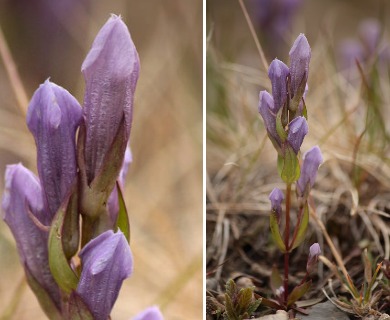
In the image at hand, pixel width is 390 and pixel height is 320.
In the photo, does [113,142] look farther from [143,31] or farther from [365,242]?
[143,31]

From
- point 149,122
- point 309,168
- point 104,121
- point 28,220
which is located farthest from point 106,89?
point 149,122

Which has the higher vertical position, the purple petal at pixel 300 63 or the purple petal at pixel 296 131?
the purple petal at pixel 300 63

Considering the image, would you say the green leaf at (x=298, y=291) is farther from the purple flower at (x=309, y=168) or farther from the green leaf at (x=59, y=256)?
the green leaf at (x=59, y=256)

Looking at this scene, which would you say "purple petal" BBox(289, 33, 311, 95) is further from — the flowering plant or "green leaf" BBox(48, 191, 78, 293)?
"green leaf" BBox(48, 191, 78, 293)

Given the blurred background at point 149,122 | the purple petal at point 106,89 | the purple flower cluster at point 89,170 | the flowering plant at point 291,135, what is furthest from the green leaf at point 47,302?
the blurred background at point 149,122

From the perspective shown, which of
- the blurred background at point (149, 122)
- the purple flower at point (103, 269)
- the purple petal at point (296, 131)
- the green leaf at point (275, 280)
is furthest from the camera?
the blurred background at point (149, 122)

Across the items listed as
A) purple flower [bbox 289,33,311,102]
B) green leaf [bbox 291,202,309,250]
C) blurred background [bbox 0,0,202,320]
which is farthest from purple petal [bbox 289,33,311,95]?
blurred background [bbox 0,0,202,320]

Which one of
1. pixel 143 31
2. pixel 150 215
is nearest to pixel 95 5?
pixel 143 31
